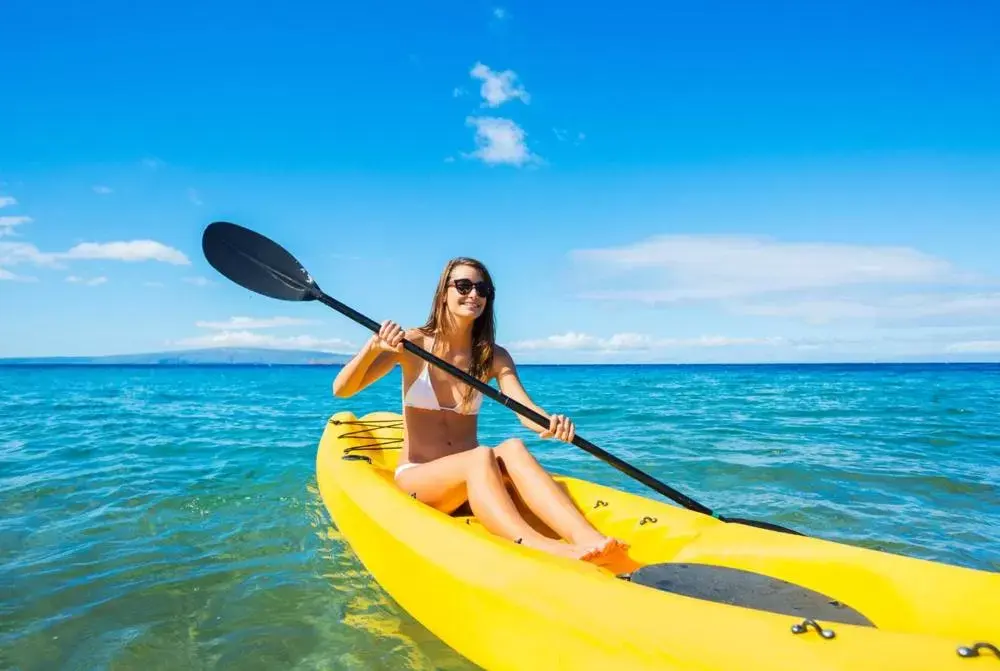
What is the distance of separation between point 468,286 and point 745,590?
5.97 feet

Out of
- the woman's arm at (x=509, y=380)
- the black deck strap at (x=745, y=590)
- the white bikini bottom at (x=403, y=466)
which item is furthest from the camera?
the woman's arm at (x=509, y=380)

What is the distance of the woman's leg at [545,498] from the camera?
2.80 meters

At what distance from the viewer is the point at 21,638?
2.96m

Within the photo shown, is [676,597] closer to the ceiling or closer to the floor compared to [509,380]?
closer to the floor

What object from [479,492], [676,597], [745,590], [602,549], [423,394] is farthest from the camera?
[423,394]

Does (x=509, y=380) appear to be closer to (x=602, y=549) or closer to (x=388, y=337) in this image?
(x=388, y=337)

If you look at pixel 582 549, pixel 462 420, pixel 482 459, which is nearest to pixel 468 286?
pixel 462 420

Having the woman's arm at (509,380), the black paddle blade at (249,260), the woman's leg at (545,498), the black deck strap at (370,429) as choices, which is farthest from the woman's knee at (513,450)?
the black paddle blade at (249,260)

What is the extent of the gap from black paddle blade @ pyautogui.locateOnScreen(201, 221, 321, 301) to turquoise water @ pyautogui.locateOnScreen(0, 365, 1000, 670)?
1717 millimetres

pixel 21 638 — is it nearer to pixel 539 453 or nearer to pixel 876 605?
pixel 876 605

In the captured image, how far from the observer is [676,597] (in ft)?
6.70

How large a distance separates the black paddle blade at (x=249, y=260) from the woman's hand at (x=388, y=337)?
4.03 feet

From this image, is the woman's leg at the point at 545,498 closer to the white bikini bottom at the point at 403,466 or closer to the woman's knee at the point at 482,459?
the woman's knee at the point at 482,459

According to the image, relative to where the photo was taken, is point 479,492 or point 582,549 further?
point 479,492
